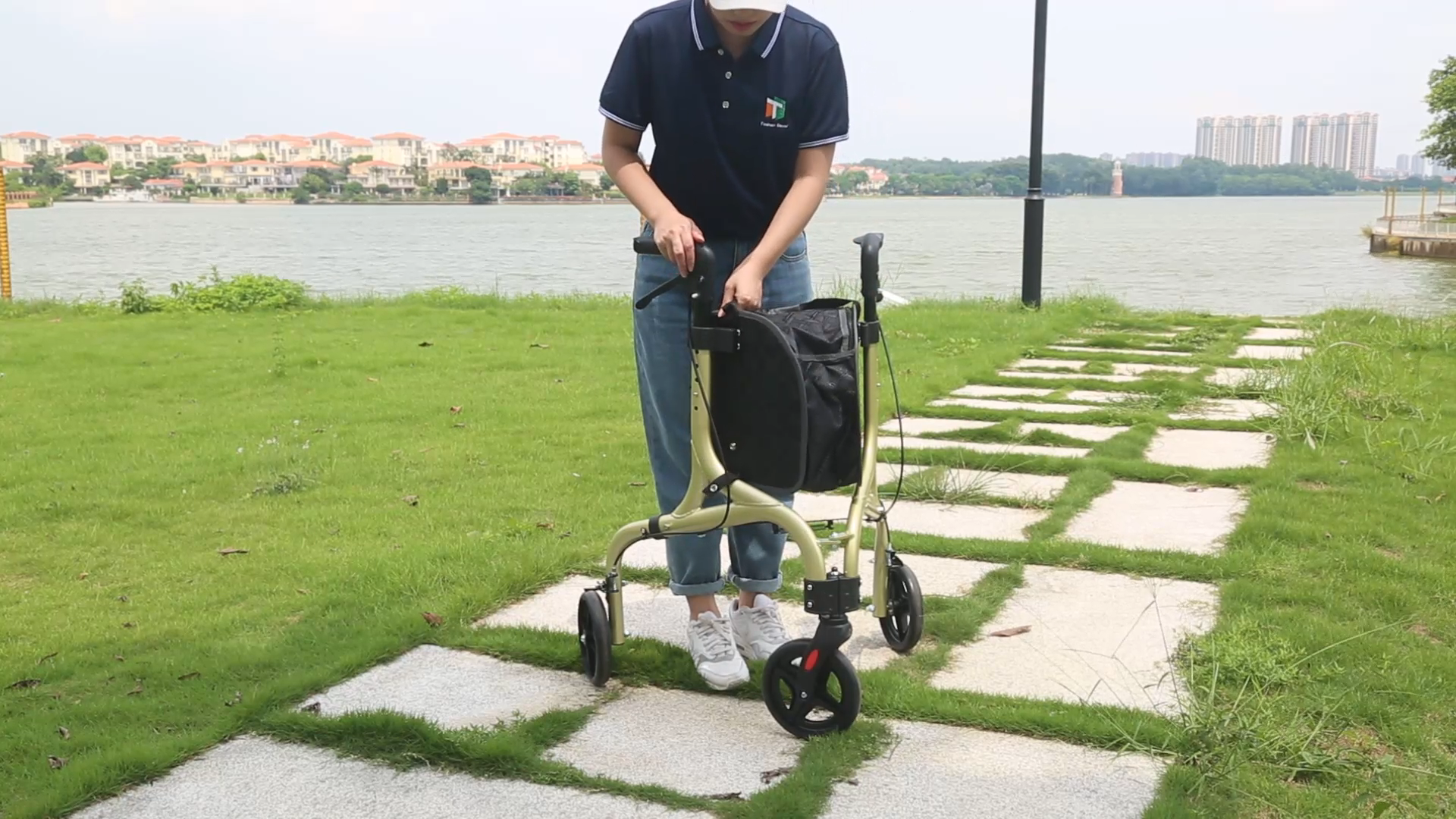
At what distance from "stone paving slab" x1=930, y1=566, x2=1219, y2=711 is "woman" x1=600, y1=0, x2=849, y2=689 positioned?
574mm

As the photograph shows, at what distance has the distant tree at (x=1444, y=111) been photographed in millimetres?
47203

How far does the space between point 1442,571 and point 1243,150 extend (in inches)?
4213

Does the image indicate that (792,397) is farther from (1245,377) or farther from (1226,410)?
(1245,377)

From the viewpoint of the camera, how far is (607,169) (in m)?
2.65

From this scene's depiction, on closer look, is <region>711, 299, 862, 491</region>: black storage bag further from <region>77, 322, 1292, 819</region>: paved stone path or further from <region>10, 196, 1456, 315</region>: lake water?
<region>10, 196, 1456, 315</region>: lake water

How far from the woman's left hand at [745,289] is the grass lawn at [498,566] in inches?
33.7

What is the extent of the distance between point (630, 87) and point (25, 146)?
84.6 m

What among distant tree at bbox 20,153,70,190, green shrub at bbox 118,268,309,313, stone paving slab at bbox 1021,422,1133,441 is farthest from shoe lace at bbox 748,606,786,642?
distant tree at bbox 20,153,70,190

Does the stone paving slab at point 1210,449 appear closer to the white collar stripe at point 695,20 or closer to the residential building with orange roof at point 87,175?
the white collar stripe at point 695,20

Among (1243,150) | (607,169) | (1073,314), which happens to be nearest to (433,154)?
(1243,150)

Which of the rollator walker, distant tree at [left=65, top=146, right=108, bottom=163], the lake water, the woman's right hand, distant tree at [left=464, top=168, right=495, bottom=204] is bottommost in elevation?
the lake water

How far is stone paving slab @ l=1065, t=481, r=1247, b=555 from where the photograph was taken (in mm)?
3674

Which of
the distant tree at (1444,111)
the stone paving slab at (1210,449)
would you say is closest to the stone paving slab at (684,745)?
the stone paving slab at (1210,449)

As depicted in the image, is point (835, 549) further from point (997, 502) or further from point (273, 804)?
point (273, 804)
